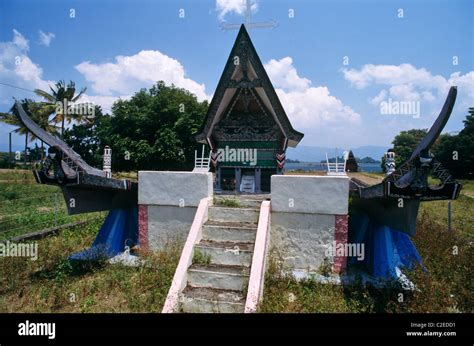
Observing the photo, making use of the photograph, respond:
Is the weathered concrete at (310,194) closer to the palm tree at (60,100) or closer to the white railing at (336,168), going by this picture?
the white railing at (336,168)

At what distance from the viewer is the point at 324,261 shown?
7520 mm

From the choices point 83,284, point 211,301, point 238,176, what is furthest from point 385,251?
point 83,284

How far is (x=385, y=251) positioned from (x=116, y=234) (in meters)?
8.09

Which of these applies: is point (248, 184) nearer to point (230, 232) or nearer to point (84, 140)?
point (230, 232)

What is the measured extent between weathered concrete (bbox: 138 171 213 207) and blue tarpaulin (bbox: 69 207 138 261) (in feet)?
4.98

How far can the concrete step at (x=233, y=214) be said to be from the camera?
303 inches

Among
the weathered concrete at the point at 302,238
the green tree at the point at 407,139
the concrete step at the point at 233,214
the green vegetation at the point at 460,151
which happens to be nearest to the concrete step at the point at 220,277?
the concrete step at the point at 233,214

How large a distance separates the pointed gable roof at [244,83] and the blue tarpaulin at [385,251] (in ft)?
13.5

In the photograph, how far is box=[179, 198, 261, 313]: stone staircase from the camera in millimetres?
5770

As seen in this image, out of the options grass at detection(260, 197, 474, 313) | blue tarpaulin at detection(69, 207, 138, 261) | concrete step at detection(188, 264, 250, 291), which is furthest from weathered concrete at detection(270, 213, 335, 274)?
blue tarpaulin at detection(69, 207, 138, 261)

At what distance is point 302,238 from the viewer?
25.0 ft

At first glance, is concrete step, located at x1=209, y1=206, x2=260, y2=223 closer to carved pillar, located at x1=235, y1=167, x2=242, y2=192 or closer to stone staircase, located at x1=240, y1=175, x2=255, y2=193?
stone staircase, located at x1=240, y1=175, x2=255, y2=193
